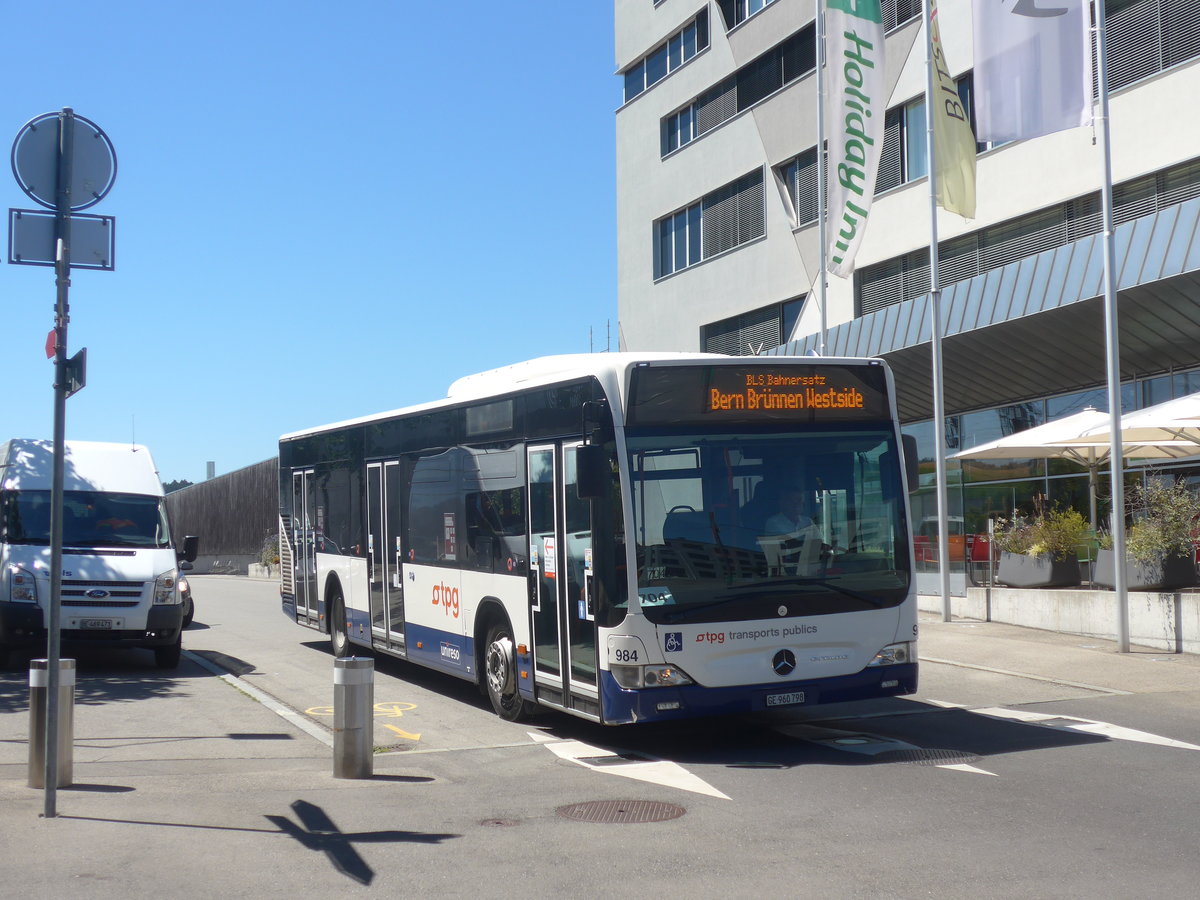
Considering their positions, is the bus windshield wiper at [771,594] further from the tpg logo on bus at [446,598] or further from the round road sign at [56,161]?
the round road sign at [56,161]

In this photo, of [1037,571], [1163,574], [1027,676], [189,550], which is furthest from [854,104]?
[189,550]

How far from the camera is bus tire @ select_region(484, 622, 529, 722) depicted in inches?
452

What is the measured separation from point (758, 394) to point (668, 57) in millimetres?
32763

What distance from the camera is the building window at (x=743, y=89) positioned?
33.3 metres

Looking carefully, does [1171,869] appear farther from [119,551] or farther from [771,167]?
[771,167]

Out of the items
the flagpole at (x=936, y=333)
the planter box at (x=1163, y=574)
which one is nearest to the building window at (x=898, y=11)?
the flagpole at (x=936, y=333)

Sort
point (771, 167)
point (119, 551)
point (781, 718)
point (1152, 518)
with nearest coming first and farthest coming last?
point (781, 718)
point (119, 551)
point (1152, 518)
point (771, 167)

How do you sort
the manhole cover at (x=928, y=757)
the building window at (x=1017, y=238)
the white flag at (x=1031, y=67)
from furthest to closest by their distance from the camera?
the building window at (x=1017, y=238) < the white flag at (x=1031, y=67) < the manhole cover at (x=928, y=757)

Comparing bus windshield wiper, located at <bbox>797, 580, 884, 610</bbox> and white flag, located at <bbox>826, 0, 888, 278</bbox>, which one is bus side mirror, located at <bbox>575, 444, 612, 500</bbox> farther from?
white flag, located at <bbox>826, 0, 888, 278</bbox>

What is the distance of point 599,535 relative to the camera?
967 cm

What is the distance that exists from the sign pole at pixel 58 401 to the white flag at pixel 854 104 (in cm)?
1638

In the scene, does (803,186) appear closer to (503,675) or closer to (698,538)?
(503,675)

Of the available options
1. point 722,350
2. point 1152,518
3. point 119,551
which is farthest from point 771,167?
point 119,551

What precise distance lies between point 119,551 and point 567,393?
8.30m
